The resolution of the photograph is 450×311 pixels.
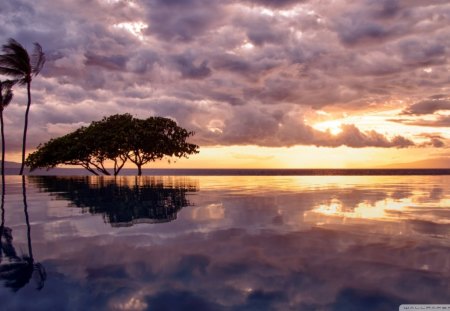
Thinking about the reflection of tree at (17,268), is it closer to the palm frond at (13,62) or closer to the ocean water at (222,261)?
the ocean water at (222,261)

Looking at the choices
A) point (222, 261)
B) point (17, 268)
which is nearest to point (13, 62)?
point (17, 268)

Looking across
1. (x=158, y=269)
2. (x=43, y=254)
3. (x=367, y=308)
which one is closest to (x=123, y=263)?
(x=158, y=269)

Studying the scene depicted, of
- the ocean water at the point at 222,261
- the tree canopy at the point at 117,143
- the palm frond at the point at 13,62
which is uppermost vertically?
the palm frond at the point at 13,62

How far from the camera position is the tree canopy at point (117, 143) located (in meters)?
46.3

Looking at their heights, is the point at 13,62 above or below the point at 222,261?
above

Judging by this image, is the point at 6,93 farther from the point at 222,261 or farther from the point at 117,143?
the point at 222,261

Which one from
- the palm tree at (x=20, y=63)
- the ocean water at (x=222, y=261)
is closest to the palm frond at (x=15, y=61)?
the palm tree at (x=20, y=63)

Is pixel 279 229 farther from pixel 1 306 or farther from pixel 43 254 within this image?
pixel 1 306

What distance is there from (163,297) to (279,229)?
15.8 ft

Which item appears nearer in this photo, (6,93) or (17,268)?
(17,268)

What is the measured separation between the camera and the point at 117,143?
4575cm

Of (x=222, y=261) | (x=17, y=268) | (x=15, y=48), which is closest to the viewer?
(x=17, y=268)

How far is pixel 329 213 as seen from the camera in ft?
37.8

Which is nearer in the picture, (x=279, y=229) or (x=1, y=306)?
(x=1, y=306)
